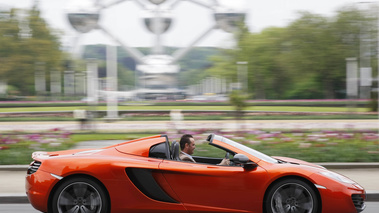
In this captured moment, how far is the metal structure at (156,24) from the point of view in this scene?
53000 mm

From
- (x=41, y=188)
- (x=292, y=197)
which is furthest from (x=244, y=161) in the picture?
(x=41, y=188)

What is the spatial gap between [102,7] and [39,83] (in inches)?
522

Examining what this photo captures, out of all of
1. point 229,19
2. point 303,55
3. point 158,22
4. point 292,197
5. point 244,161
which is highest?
point 229,19

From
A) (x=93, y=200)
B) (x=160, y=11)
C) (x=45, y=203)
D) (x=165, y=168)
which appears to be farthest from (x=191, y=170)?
(x=160, y=11)

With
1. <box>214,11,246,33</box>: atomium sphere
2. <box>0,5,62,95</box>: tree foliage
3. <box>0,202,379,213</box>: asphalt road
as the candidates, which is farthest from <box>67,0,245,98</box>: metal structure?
<box>0,202,379,213</box>: asphalt road

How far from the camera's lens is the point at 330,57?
4428 cm

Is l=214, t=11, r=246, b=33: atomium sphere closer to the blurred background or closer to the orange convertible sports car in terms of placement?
the blurred background

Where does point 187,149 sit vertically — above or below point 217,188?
above

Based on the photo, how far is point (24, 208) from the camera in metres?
6.77

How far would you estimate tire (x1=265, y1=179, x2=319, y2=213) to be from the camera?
17.9ft

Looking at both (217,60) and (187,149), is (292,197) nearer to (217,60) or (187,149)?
(187,149)

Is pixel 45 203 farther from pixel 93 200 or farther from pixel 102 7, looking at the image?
pixel 102 7

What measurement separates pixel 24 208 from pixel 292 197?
3.52 meters

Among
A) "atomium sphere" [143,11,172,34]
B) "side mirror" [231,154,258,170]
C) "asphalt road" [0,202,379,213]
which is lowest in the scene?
"asphalt road" [0,202,379,213]
